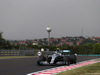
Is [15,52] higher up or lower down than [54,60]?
lower down

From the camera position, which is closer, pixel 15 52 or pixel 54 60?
pixel 54 60

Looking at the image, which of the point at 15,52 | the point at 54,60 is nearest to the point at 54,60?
the point at 54,60

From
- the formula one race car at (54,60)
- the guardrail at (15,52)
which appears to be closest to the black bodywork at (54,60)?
the formula one race car at (54,60)

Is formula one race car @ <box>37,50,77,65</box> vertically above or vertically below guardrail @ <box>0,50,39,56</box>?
above

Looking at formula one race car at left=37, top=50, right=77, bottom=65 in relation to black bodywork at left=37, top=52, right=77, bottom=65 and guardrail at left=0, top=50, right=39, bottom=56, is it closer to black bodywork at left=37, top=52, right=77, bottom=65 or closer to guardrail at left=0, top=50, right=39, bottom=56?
black bodywork at left=37, top=52, right=77, bottom=65

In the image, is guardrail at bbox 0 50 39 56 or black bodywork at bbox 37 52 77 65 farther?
guardrail at bbox 0 50 39 56

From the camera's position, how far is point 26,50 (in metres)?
32.5

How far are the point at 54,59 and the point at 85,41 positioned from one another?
539 feet

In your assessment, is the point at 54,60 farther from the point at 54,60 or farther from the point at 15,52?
the point at 15,52

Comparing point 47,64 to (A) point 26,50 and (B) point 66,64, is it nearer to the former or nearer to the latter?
(B) point 66,64

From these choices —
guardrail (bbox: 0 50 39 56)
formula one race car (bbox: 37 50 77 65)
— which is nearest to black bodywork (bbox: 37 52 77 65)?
formula one race car (bbox: 37 50 77 65)

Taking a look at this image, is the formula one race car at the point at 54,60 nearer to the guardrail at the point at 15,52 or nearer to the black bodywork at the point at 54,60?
the black bodywork at the point at 54,60

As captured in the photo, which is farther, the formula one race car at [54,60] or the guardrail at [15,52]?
the guardrail at [15,52]

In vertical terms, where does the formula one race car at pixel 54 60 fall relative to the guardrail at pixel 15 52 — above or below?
above
